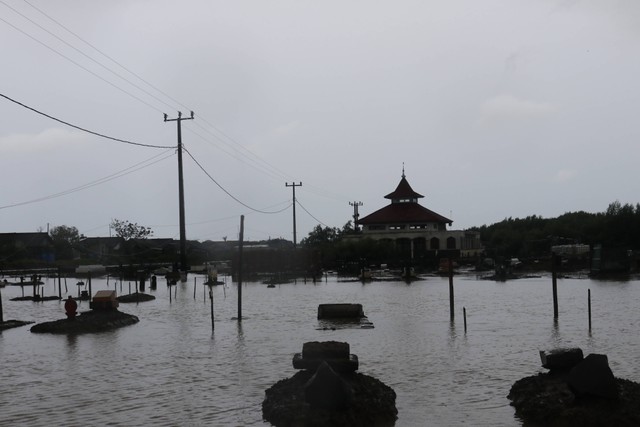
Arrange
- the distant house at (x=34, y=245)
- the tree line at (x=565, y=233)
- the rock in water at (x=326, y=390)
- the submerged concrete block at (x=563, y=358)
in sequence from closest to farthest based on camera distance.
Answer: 1. the rock in water at (x=326, y=390)
2. the submerged concrete block at (x=563, y=358)
3. the tree line at (x=565, y=233)
4. the distant house at (x=34, y=245)

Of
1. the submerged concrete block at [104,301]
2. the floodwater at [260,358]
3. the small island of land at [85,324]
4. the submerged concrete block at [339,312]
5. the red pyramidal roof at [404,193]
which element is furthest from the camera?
the red pyramidal roof at [404,193]

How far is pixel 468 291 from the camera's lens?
5769cm

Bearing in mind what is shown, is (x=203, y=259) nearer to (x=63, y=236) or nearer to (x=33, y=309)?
(x=63, y=236)

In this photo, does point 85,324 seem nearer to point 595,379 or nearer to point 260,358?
point 260,358

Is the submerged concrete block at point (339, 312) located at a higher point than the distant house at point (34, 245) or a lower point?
lower

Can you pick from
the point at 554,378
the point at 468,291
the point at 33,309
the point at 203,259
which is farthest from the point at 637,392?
the point at 203,259

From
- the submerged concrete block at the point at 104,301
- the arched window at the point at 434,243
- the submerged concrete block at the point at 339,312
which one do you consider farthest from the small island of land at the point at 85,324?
the arched window at the point at 434,243

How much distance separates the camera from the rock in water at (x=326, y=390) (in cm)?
1310

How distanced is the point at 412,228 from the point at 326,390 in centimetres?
8987

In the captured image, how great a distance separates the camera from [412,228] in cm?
10212

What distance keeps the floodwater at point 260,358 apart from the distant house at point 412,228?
55068 millimetres

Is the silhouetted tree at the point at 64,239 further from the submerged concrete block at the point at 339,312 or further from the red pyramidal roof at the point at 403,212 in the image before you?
the submerged concrete block at the point at 339,312

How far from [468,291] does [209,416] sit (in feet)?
146

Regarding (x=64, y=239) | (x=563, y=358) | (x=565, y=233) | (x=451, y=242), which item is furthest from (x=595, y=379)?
(x=64, y=239)
